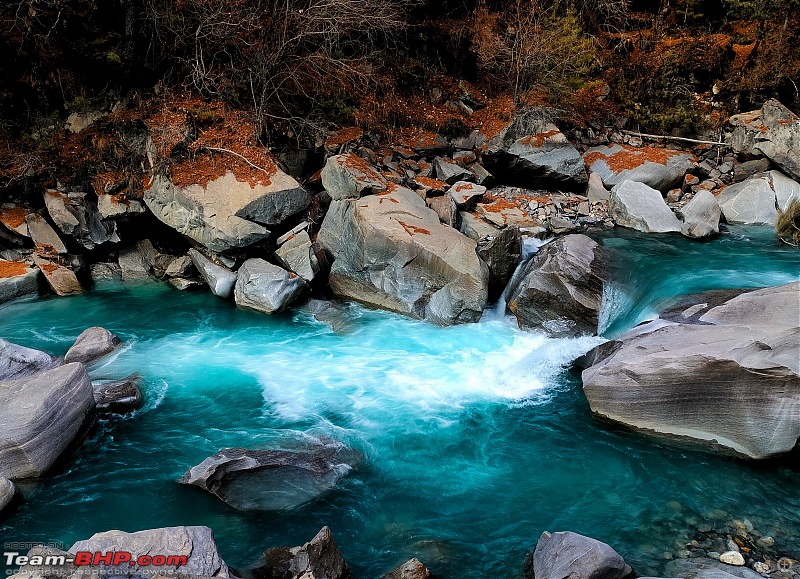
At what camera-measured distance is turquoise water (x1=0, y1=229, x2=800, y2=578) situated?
6.08 m

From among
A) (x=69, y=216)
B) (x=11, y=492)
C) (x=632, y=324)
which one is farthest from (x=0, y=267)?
(x=632, y=324)

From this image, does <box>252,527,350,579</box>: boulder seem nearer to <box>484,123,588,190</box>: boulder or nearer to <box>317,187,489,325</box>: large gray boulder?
<box>317,187,489,325</box>: large gray boulder

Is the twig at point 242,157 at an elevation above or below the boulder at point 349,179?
above

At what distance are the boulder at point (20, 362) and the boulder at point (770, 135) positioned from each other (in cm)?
1690

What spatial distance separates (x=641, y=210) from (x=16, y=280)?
13839 mm

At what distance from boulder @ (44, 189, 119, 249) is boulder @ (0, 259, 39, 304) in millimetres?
1174

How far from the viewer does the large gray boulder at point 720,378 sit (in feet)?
22.2

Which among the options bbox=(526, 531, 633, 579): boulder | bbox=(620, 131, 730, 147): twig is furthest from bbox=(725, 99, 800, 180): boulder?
bbox=(526, 531, 633, 579): boulder

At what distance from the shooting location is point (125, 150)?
1364cm

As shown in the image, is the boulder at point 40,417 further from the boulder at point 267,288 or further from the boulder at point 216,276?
the boulder at point 216,276

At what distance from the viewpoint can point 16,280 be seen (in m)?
11.7

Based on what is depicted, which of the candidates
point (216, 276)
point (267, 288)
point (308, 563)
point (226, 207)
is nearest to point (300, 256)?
point (267, 288)

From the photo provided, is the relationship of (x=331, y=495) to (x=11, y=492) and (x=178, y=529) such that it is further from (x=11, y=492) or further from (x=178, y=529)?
(x=11, y=492)

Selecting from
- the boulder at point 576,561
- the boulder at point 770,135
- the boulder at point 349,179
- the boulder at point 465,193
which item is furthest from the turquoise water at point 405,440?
the boulder at point 770,135
